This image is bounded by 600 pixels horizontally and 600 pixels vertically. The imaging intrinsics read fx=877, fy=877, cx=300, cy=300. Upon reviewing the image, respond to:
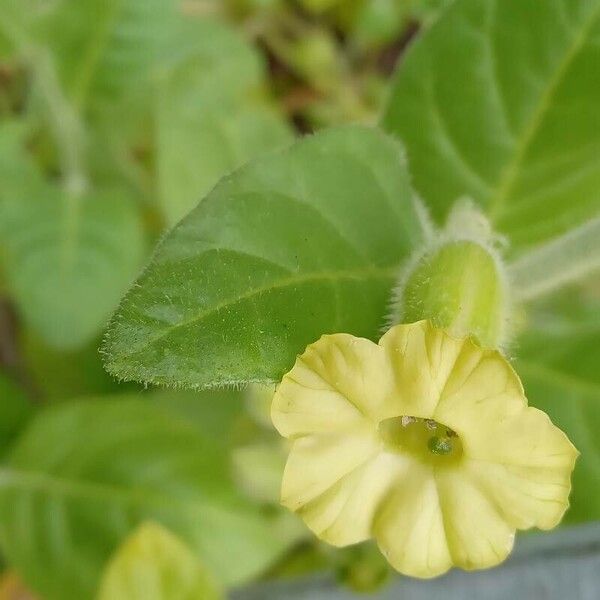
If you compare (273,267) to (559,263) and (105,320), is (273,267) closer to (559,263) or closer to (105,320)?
(559,263)

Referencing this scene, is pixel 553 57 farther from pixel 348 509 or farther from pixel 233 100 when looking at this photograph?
pixel 233 100

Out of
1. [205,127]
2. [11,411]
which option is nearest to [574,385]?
[205,127]

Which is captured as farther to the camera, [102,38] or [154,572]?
[102,38]

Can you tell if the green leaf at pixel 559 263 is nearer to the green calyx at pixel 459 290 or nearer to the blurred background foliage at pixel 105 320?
the green calyx at pixel 459 290

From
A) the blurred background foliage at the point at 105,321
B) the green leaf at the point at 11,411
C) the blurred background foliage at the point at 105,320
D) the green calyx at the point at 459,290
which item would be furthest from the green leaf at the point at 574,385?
the green leaf at the point at 11,411

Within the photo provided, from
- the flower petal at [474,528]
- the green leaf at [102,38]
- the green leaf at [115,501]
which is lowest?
the green leaf at [115,501]

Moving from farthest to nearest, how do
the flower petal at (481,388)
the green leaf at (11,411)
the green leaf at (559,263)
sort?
the green leaf at (11,411), the green leaf at (559,263), the flower petal at (481,388)

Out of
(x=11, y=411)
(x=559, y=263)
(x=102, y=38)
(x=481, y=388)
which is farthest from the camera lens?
(x=11, y=411)
